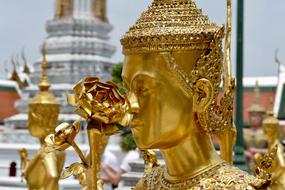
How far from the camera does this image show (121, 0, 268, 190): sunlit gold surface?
1967 mm

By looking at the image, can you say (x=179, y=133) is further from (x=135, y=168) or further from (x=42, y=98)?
Answer: (x=135, y=168)

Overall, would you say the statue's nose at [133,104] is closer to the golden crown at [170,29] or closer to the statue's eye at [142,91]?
the statue's eye at [142,91]

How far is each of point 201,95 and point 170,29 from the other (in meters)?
0.20

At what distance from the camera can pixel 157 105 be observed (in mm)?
1964

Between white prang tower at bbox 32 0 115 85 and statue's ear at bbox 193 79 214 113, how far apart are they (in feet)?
33.7

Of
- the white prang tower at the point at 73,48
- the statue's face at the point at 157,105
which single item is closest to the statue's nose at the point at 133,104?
the statue's face at the point at 157,105

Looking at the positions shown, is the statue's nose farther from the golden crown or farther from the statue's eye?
the golden crown

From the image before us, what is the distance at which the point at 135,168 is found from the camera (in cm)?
662

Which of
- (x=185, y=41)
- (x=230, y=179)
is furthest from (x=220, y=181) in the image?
(x=185, y=41)

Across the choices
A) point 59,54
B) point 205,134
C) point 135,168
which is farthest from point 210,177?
point 59,54

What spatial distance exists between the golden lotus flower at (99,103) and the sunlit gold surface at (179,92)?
0.13m

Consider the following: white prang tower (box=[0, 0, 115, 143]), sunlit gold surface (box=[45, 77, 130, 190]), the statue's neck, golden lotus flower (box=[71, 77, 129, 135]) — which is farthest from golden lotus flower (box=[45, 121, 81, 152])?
white prang tower (box=[0, 0, 115, 143])

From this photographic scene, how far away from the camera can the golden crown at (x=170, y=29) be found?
201 cm

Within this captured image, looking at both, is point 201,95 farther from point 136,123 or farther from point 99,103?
point 99,103
